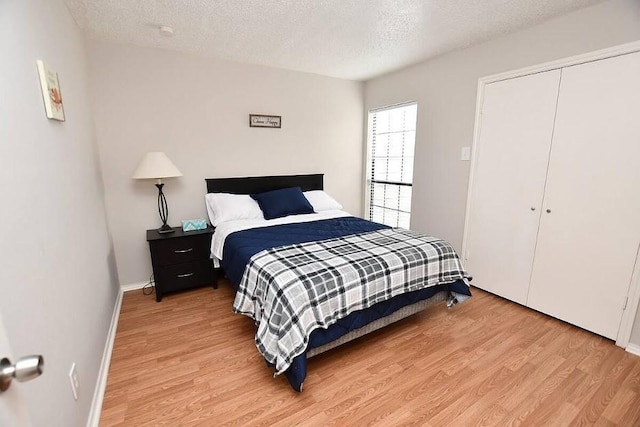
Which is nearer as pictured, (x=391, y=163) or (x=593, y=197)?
(x=593, y=197)

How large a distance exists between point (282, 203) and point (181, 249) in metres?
1.07

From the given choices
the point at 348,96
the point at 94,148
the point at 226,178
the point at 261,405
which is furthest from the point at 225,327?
the point at 348,96

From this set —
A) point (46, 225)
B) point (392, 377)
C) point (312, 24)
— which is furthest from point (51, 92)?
point (392, 377)

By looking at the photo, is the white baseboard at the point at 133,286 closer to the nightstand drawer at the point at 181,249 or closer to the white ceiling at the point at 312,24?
the nightstand drawer at the point at 181,249

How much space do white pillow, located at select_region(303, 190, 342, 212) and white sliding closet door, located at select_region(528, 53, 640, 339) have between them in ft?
6.69

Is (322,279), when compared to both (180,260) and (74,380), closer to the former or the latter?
(74,380)

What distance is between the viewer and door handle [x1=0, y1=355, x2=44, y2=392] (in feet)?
1.71

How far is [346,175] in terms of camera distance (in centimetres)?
422

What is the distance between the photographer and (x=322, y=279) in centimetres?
181

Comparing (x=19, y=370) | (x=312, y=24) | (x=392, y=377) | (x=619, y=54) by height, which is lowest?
(x=392, y=377)

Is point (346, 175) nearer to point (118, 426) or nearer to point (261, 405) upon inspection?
point (261, 405)

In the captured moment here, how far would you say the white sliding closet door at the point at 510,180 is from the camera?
7.97 ft

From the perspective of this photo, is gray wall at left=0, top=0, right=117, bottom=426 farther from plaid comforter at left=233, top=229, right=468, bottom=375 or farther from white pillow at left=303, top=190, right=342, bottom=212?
white pillow at left=303, top=190, right=342, bottom=212

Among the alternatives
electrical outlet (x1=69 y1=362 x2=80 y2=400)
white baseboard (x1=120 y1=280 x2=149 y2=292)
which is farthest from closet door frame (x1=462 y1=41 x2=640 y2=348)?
white baseboard (x1=120 y1=280 x2=149 y2=292)
